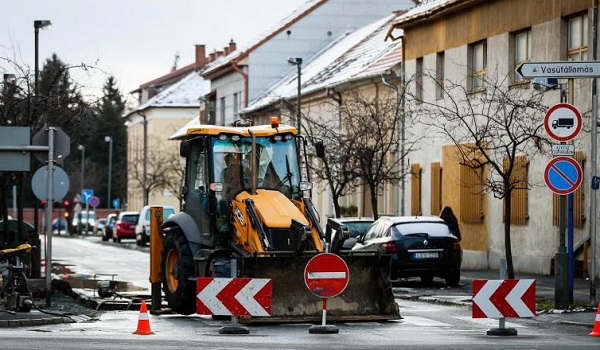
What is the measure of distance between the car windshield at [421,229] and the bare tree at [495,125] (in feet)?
4.15

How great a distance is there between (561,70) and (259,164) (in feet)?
15.4

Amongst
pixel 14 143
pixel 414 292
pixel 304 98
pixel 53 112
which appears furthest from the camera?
pixel 304 98

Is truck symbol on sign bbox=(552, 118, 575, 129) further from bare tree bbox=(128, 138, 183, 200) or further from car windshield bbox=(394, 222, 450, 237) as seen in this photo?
bare tree bbox=(128, 138, 183, 200)

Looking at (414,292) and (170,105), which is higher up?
(170,105)

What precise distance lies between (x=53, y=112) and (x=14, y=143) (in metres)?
7.52

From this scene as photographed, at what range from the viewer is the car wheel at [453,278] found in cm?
3077

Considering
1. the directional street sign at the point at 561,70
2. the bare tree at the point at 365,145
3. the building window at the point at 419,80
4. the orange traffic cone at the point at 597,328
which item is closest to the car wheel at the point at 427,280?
the bare tree at the point at 365,145

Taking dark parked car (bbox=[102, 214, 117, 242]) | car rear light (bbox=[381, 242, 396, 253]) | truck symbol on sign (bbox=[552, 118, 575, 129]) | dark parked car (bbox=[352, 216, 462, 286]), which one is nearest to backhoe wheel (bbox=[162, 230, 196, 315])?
truck symbol on sign (bbox=[552, 118, 575, 129])

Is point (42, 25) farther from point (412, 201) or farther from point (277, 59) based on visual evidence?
point (277, 59)

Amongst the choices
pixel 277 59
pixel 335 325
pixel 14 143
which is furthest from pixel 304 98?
pixel 335 325

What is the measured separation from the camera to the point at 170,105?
102938mm

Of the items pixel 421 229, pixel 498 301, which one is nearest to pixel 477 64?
pixel 421 229

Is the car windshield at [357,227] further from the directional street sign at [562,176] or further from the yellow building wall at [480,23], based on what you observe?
the directional street sign at [562,176]

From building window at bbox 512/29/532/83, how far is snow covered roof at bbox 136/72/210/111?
2599 inches
